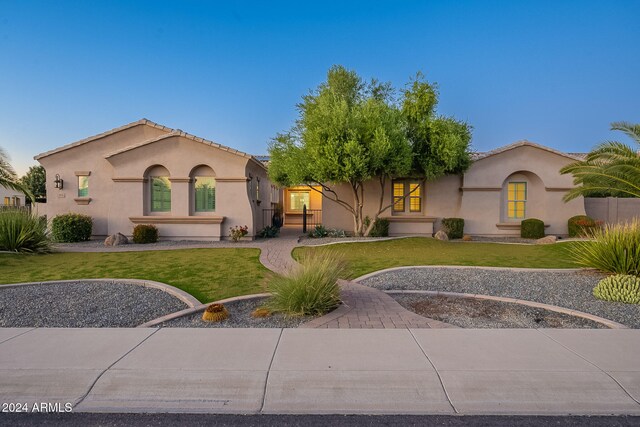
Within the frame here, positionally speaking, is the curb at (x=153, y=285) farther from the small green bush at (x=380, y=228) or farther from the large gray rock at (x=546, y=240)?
the large gray rock at (x=546, y=240)

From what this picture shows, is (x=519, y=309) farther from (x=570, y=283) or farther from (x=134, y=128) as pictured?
(x=134, y=128)

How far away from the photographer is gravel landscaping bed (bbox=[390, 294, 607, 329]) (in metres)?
5.75

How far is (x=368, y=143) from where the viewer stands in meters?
14.6

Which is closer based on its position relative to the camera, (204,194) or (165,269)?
(165,269)

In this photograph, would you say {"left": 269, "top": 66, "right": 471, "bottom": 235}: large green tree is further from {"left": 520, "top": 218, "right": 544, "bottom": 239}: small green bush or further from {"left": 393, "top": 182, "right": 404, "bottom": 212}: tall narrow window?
{"left": 520, "top": 218, "right": 544, "bottom": 239}: small green bush

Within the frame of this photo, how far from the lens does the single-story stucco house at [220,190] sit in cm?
1647

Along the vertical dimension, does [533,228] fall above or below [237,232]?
above

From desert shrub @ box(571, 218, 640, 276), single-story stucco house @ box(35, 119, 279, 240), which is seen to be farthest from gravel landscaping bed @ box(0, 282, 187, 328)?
desert shrub @ box(571, 218, 640, 276)

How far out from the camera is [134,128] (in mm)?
18422

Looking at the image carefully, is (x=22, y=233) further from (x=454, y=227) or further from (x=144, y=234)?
(x=454, y=227)

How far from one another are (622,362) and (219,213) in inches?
593

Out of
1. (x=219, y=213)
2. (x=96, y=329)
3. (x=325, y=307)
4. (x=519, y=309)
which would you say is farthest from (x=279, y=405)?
(x=219, y=213)

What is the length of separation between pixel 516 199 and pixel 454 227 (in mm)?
4186

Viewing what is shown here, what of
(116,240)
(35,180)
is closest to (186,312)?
(116,240)
